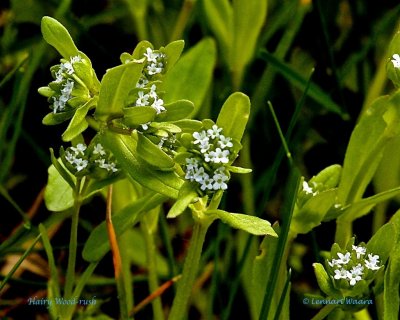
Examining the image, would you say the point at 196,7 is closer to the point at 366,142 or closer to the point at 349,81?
the point at 349,81

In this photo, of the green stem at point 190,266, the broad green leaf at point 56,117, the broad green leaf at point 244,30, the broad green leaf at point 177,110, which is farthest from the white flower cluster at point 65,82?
the broad green leaf at point 244,30

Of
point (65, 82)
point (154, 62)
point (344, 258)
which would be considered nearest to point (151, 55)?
point (154, 62)

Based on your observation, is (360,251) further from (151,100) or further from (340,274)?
(151,100)

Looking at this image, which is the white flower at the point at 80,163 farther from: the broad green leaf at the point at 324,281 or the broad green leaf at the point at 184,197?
the broad green leaf at the point at 324,281

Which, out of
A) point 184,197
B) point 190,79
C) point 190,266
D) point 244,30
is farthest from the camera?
point 244,30

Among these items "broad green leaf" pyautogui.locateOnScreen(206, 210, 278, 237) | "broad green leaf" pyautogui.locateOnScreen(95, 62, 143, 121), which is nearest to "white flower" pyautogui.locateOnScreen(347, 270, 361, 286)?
"broad green leaf" pyautogui.locateOnScreen(206, 210, 278, 237)

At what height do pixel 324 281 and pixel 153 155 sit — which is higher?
pixel 153 155
